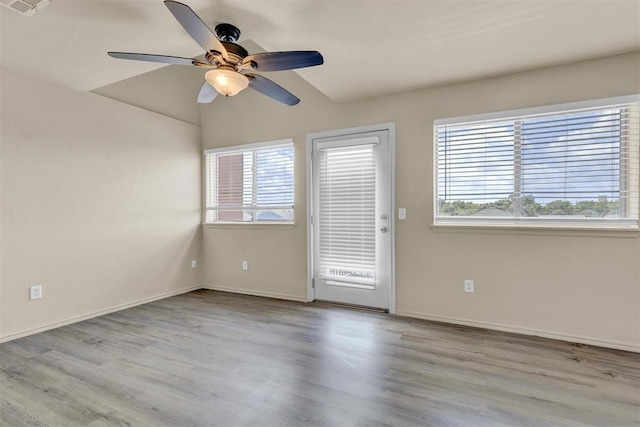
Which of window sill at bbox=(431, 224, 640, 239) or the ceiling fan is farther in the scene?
window sill at bbox=(431, 224, 640, 239)

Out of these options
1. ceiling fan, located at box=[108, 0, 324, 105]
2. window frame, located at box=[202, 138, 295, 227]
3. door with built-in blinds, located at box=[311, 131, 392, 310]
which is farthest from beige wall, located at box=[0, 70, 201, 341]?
door with built-in blinds, located at box=[311, 131, 392, 310]

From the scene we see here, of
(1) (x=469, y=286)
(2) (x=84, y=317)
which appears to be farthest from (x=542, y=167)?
(2) (x=84, y=317)

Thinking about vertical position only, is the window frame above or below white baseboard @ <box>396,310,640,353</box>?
above

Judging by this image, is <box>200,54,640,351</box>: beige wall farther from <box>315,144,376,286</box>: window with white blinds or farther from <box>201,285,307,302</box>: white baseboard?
<box>315,144,376,286</box>: window with white blinds

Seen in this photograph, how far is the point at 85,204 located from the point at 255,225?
5.90 ft

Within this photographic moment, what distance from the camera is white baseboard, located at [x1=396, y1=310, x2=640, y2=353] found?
93.5 inches

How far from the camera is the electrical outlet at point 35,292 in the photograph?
2.70 metres

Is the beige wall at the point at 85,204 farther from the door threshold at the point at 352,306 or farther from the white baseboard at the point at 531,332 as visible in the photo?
the white baseboard at the point at 531,332

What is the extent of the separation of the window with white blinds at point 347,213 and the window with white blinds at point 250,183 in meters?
0.49

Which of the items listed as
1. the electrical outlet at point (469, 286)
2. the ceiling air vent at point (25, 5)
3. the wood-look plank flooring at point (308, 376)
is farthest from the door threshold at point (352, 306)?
the ceiling air vent at point (25, 5)

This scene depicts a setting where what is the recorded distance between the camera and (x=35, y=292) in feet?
8.94

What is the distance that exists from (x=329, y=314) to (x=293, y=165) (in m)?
1.81

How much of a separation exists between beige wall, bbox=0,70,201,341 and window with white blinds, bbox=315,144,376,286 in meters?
1.98

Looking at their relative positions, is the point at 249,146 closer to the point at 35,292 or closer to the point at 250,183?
the point at 250,183
